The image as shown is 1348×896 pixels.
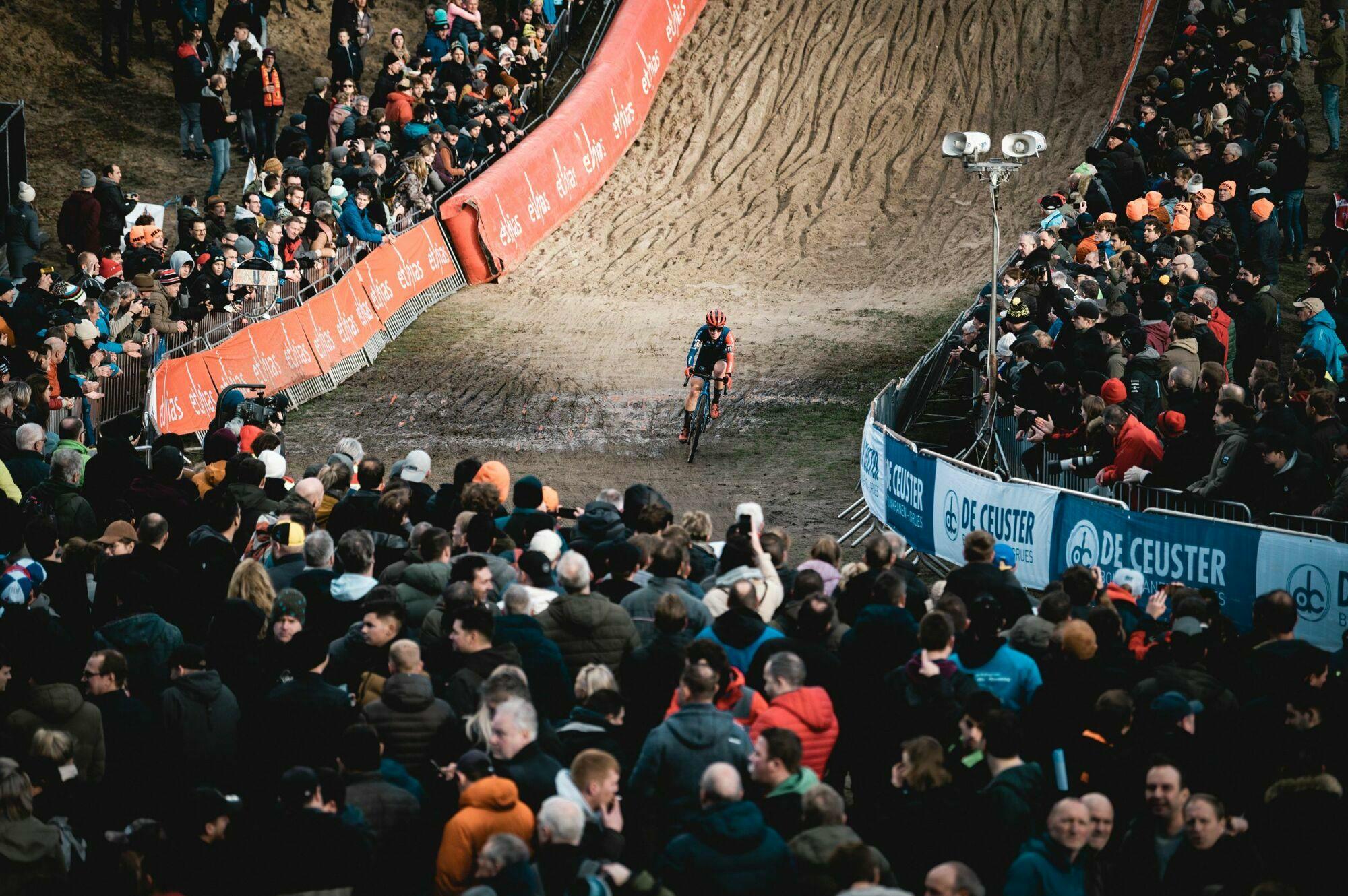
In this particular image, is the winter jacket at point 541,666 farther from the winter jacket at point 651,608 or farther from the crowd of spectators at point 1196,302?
the crowd of spectators at point 1196,302

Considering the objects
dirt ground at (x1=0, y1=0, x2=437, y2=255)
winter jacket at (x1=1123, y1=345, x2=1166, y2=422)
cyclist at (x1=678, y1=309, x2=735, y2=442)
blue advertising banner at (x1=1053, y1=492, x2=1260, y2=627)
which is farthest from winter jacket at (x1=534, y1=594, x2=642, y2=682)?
dirt ground at (x1=0, y1=0, x2=437, y2=255)

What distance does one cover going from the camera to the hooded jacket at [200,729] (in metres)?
6.62

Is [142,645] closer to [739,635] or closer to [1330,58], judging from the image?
[739,635]

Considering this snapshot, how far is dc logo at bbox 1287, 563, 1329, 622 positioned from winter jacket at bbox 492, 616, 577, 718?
183 inches

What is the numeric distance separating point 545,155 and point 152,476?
13.2m

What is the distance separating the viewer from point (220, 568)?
8578mm

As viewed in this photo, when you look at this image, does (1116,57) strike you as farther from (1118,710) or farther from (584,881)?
(584,881)

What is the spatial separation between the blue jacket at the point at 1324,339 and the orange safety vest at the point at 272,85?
605 inches

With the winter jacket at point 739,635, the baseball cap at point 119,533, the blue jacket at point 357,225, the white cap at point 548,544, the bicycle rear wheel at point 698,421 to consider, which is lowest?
the bicycle rear wheel at point 698,421

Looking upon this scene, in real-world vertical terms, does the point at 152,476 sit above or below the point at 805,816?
below

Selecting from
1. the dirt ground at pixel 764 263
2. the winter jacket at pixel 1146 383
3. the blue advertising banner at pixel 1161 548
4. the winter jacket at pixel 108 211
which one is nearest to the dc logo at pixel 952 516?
the blue advertising banner at pixel 1161 548

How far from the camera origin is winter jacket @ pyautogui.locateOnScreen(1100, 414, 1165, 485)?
35.9 ft

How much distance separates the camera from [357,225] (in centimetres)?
1894

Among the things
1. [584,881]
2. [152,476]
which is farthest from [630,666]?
[152,476]
